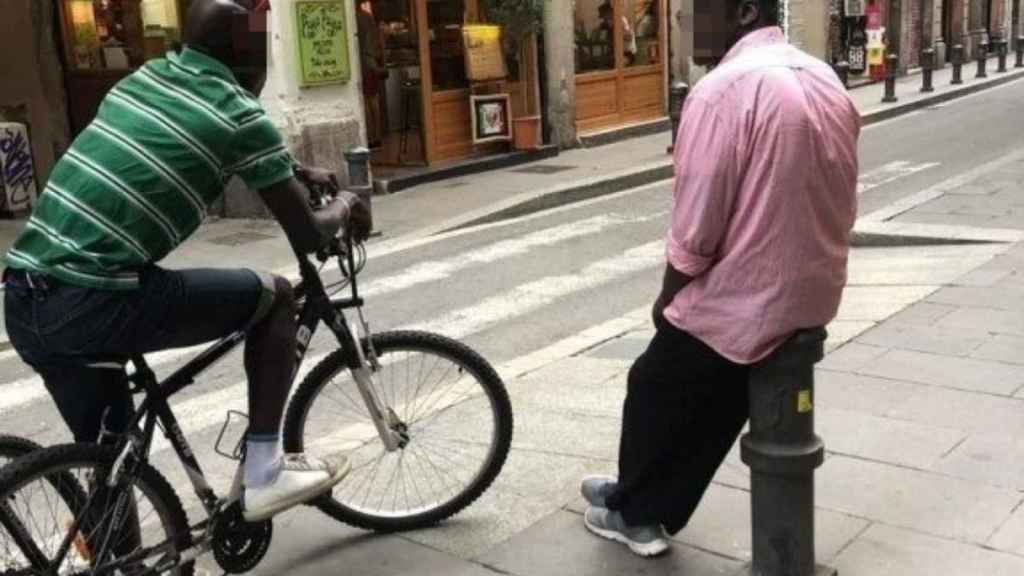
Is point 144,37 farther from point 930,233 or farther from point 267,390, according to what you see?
point 267,390

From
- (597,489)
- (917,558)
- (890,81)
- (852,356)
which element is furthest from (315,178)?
(890,81)

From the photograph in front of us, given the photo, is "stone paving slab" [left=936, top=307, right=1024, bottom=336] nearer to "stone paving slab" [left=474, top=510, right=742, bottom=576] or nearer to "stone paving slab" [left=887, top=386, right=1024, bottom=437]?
"stone paving slab" [left=887, top=386, right=1024, bottom=437]

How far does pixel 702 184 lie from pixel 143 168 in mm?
1419

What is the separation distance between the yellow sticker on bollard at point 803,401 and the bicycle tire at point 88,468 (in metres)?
1.72

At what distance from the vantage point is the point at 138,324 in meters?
2.99

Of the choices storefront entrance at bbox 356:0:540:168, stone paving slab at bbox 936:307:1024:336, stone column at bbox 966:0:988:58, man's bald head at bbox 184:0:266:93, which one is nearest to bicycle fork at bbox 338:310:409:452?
man's bald head at bbox 184:0:266:93

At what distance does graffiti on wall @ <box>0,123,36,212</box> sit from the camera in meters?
11.8

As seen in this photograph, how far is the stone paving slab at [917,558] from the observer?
11.2 feet

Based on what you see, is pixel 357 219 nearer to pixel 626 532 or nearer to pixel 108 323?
pixel 108 323

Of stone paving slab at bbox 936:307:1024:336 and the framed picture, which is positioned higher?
the framed picture

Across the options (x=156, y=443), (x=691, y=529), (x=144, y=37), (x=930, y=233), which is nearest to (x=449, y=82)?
(x=144, y=37)

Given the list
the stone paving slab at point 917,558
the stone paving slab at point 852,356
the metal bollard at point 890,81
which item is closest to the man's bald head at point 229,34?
the stone paving slab at point 917,558

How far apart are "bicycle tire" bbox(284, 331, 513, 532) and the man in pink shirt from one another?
754 mm

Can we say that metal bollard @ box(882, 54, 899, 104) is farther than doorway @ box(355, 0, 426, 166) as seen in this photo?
Yes
